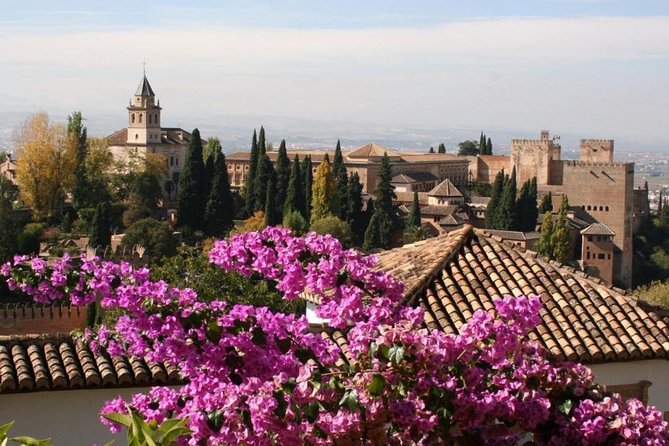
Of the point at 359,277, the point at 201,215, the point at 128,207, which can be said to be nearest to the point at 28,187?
the point at 128,207

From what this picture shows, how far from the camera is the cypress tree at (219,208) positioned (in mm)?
49406

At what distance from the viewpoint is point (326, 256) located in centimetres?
573

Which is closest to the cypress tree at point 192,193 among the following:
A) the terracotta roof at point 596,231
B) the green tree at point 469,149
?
the terracotta roof at point 596,231

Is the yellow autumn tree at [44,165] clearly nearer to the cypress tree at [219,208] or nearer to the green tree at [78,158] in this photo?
the green tree at [78,158]

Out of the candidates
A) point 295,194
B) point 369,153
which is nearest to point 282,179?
point 295,194

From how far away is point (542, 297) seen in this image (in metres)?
9.19

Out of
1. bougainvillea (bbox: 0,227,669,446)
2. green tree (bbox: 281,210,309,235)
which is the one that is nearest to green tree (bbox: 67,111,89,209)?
green tree (bbox: 281,210,309,235)

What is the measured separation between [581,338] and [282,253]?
3724mm

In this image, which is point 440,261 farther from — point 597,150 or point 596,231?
point 597,150

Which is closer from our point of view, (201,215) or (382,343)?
(382,343)

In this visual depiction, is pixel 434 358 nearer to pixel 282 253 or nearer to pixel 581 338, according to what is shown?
pixel 282 253

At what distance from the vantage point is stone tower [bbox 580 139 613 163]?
75.6 metres

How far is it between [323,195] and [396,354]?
152 feet

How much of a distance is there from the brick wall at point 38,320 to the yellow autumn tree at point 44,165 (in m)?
26.5
